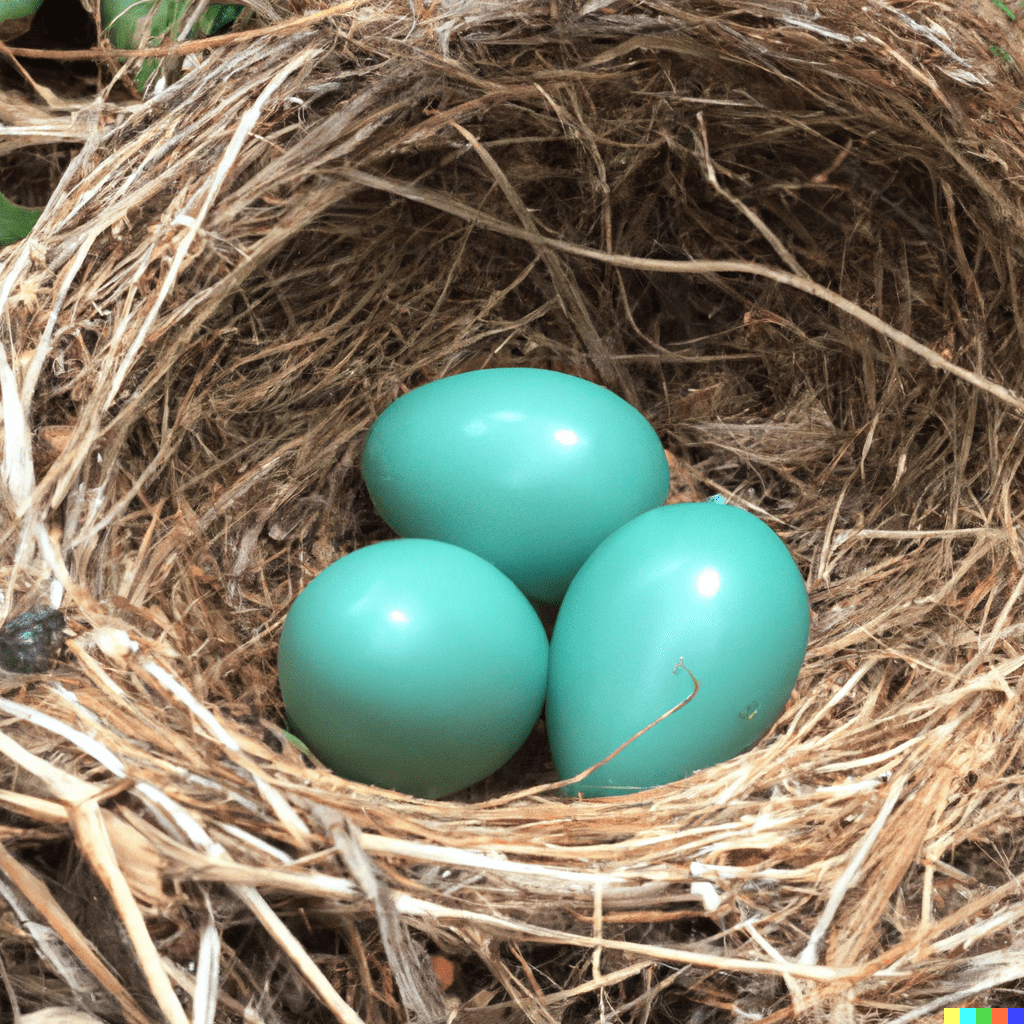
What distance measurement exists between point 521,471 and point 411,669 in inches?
10.8

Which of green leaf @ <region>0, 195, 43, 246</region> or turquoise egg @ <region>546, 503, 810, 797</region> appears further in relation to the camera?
green leaf @ <region>0, 195, 43, 246</region>

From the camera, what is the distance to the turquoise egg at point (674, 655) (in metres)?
0.94

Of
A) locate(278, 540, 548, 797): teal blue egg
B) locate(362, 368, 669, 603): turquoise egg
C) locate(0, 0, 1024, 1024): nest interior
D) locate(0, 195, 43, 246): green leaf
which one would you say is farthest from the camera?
locate(0, 195, 43, 246): green leaf

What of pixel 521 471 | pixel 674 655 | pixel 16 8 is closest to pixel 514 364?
pixel 521 471

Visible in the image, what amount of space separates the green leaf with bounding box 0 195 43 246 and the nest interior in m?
0.09

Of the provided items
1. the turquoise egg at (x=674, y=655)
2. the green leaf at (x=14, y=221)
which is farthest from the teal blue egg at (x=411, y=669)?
the green leaf at (x=14, y=221)

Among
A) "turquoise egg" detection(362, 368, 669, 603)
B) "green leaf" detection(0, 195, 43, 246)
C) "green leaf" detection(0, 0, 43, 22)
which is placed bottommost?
"turquoise egg" detection(362, 368, 669, 603)

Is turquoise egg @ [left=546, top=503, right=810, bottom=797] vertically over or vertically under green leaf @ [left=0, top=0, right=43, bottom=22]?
under

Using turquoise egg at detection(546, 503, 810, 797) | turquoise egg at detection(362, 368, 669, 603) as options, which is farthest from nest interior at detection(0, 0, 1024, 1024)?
turquoise egg at detection(362, 368, 669, 603)

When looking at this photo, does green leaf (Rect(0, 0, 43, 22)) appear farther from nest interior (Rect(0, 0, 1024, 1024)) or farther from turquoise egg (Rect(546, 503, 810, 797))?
turquoise egg (Rect(546, 503, 810, 797))

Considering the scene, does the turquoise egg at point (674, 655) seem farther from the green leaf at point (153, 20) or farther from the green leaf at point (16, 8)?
the green leaf at point (16, 8)

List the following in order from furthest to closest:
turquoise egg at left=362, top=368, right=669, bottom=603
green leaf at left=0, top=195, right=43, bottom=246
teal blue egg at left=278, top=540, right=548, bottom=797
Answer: green leaf at left=0, top=195, right=43, bottom=246 → turquoise egg at left=362, top=368, right=669, bottom=603 → teal blue egg at left=278, top=540, right=548, bottom=797

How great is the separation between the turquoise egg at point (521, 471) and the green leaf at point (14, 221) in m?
0.53

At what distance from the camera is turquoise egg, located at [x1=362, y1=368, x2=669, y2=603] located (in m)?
1.08
